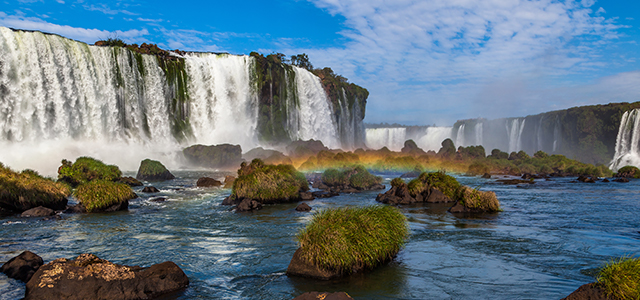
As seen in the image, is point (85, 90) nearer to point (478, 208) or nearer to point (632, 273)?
point (478, 208)

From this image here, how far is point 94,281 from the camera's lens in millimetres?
7887

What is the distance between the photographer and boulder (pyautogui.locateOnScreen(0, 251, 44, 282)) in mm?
9336

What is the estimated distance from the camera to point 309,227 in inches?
403

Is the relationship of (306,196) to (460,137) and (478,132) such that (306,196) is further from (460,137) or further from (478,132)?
(478,132)

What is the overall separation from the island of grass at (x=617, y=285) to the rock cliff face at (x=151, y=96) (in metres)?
51.4

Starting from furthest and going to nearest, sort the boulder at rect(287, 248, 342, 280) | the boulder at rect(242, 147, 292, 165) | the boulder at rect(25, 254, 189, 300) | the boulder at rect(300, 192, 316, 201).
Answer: the boulder at rect(242, 147, 292, 165) < the boulder at rect(300, 192, 316, 201) < the boulder at rect(287, 248, 342, 280) < the boulder at rect(25, 254, 189, 300)

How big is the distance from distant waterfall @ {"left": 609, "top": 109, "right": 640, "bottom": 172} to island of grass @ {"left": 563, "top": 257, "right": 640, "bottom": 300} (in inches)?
2799

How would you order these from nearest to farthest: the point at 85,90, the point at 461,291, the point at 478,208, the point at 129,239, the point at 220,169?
the point at 461,291 → the point at 129,239 → the point at 478,208 → the point at 85,90 → the point at 220,169

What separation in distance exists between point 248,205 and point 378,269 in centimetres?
1130

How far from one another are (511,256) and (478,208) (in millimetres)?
8534

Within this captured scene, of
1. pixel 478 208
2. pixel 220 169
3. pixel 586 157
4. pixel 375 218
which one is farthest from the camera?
pixel 586 157

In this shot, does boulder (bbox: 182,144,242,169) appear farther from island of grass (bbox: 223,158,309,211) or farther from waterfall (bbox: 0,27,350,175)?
island of grass (bbox: 223,158,309,211)

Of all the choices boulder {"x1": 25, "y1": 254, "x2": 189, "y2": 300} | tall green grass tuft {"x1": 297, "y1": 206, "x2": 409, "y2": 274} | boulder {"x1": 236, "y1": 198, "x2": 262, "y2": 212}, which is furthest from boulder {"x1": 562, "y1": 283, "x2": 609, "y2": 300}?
boulder {"x1": 236, "y1": 198, "x2": 262, "y2": 212}

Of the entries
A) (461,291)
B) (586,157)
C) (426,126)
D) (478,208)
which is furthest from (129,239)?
(426,126)
